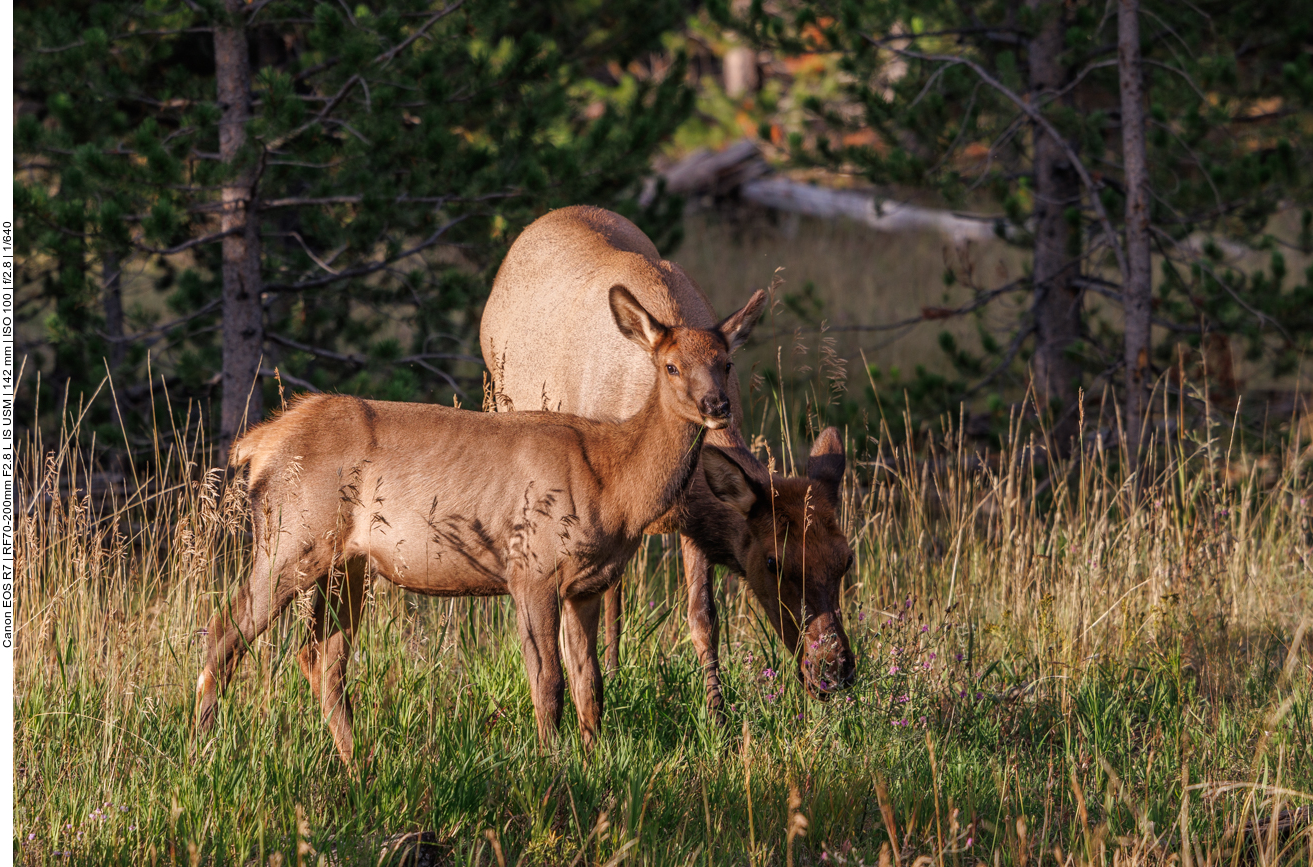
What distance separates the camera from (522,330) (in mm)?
6914

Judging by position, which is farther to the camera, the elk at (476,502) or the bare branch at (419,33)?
the bare branch at (419,33)

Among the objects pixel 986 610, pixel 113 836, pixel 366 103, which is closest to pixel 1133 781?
pixel 986 610

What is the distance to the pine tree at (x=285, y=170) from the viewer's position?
7.50m

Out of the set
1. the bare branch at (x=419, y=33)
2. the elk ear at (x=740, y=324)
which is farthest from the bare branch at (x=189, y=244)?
the elk ear at (x=740, y=324)

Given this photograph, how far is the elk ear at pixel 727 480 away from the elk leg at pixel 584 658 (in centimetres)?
72

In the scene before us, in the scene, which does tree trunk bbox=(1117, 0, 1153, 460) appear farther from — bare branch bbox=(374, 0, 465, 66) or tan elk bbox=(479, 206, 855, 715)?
bare branch bbox=(374, 0, 465, 66)

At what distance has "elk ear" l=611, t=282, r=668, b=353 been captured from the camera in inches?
183

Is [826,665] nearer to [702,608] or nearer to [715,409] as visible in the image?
[702,608]

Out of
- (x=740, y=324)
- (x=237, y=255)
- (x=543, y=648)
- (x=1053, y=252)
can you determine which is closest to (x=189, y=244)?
(x=237, y=255)

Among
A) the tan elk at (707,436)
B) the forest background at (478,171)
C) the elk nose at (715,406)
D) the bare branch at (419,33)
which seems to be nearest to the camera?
the elk nose at (715,406)

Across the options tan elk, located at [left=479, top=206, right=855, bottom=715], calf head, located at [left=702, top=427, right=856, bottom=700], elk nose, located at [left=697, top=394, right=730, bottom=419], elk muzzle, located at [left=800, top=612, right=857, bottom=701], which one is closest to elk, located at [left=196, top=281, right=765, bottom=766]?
elk nose, located at [left=697, top=394, right=730, bottom=419]

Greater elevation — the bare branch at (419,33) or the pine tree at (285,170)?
the bare branch at (419,33)

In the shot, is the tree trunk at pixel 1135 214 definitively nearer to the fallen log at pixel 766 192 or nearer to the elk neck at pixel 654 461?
the elk neck at pixel 654 461

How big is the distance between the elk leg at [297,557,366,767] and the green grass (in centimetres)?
10
